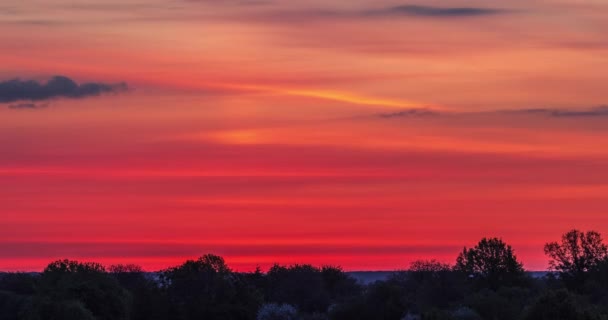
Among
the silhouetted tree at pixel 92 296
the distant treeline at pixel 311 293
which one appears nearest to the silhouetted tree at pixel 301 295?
the distant treeline at pixel 311 293

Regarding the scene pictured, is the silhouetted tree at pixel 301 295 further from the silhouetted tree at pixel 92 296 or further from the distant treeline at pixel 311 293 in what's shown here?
the silhouetted tree at pixel 92 296

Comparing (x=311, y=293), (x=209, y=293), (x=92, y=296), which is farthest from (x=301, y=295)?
(x=92, y=296)

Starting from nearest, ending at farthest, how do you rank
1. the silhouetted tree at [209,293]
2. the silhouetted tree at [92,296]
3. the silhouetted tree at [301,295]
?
the silhouetted tree at [92,296], the silhouetted tree at [209,293], the silhouetted tree at [301,295]

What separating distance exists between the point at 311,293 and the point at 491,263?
2530 cm

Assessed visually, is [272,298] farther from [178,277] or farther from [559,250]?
[559,250]

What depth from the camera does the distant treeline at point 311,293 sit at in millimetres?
153500

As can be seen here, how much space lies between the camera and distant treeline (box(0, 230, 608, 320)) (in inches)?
6043

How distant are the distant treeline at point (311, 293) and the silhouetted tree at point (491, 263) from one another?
5.1 inches

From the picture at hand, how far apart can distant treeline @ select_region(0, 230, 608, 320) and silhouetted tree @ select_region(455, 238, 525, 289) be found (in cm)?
13

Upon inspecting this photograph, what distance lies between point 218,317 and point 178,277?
1071 cm

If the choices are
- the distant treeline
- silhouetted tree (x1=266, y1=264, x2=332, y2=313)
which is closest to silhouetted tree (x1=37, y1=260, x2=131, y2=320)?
the distant treeline

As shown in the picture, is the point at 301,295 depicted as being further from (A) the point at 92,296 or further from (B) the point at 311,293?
(A) the point at 92,296

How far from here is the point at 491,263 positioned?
188250 millimetres

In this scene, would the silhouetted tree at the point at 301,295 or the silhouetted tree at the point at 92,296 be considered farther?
the silhouetted tree at the point at 301,295
